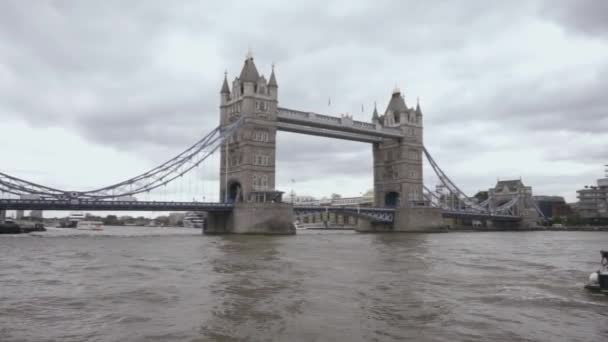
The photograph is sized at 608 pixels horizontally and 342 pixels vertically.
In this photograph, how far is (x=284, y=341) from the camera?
977cm

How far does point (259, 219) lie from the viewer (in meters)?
55.8

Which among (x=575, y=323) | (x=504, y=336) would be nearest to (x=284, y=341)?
(x=504, y=336)

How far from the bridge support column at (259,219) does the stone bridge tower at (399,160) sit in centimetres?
2674

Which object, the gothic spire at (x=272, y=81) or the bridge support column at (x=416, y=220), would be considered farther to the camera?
the bridge support column at (x=416, y=220)

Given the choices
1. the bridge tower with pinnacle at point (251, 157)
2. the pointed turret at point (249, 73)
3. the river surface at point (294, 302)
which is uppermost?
the pointed turret at point (249, 73)

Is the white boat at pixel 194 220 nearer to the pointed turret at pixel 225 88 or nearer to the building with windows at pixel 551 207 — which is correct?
the pointed turret at pixel 225 88

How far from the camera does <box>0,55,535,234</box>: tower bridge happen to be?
52.0 meters

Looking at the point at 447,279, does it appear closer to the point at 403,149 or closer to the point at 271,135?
the point at 271,135

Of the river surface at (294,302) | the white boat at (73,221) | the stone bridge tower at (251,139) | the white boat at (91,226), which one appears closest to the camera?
the river surface at (294,302)

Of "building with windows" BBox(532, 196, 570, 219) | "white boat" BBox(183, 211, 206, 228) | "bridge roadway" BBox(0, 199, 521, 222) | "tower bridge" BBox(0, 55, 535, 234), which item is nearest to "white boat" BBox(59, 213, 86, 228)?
"white boat" BBox(183, 211, 206, 228)

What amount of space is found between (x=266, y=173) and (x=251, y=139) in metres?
4.57

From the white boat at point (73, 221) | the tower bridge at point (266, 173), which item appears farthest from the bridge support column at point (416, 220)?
the white boat at point (73, 221)

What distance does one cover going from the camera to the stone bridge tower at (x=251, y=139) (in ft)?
199

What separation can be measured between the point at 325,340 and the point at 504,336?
12.2ft
